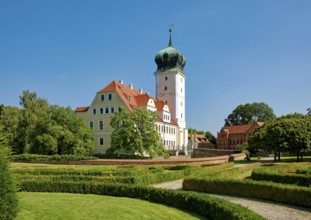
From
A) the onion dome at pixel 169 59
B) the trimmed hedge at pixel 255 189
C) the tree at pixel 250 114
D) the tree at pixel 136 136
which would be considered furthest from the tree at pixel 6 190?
the tree at pixel 250 114

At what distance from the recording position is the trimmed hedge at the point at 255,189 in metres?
14.7

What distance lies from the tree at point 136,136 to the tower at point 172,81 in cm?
2557

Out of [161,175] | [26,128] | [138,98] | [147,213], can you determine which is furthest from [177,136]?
[147,213]

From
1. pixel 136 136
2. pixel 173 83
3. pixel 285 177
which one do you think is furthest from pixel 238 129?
pixel 285 177

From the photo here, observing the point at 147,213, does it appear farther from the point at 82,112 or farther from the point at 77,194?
the point at 82,112

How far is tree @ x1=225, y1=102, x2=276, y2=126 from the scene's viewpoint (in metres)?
100

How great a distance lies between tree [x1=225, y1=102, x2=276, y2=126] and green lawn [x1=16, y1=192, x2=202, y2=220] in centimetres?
9043

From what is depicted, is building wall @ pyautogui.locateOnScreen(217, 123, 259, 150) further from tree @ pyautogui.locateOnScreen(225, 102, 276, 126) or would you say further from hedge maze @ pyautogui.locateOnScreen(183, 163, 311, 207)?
hedge maze @ pyautogui.locateOnScreen(183, 163, 311, 207)

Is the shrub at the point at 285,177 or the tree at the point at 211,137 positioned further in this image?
the tree at the point at 211,137

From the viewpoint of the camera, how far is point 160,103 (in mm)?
64250

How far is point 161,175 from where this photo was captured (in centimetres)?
2258

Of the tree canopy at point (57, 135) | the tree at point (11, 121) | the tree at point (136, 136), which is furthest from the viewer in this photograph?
the tree at point (11, 121)

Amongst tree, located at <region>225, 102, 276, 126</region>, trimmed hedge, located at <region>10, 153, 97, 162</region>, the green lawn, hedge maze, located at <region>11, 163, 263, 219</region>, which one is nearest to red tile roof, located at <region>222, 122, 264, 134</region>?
tree, located at <region>225, 102, 276, 126</region>

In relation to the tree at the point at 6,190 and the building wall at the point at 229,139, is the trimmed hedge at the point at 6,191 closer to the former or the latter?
the tree at the point at 6,190
